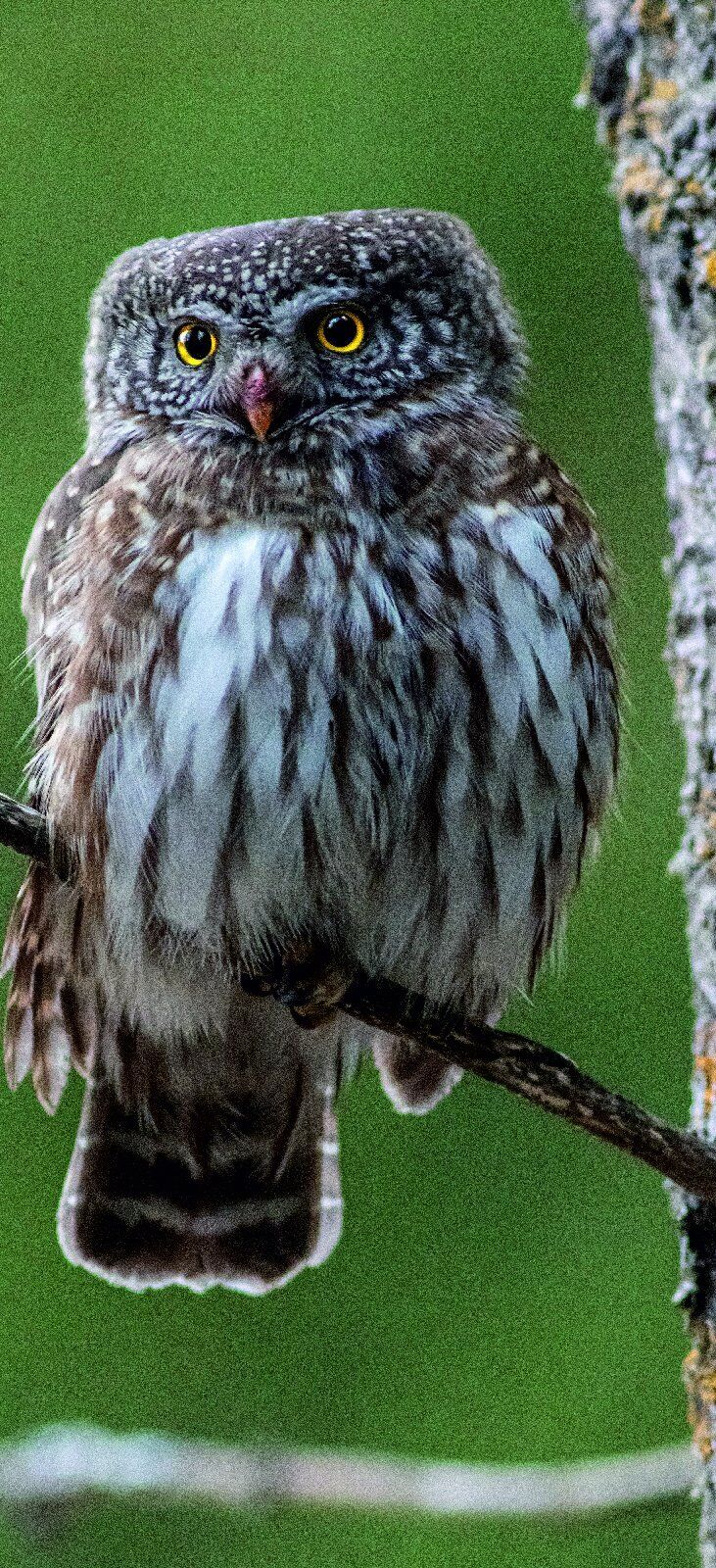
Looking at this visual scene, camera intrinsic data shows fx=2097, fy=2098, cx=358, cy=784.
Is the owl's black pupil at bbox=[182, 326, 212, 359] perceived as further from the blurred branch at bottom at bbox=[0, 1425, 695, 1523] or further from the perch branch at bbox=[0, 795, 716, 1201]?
the blurred branch at bottom at bbox=[0, 1425, 695, 1523]

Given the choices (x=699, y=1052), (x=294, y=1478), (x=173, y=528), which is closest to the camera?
(x=699, y=1052)

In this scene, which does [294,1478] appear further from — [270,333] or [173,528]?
[270,333]

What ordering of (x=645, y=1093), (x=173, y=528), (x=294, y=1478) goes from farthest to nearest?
1. (x=645, y=1093)
2. (x=294, y=1478)
3. (x=173, y=528)

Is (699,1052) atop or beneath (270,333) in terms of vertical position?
beneath

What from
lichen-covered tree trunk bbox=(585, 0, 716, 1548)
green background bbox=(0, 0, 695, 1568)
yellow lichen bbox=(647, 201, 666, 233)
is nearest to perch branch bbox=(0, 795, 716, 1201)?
lichen-covered tree trunk bbox=(585, 0, 716, 1548)

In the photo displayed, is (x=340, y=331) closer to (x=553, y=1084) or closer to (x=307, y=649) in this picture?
(x=307, y=649)

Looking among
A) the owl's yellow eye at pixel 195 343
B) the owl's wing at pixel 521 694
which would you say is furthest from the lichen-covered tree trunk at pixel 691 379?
the owl's yellow eye at pixel 195 343

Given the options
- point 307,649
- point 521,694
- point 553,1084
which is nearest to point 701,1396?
point 553,1084

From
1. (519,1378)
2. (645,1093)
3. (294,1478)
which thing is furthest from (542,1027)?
(294,1478)
